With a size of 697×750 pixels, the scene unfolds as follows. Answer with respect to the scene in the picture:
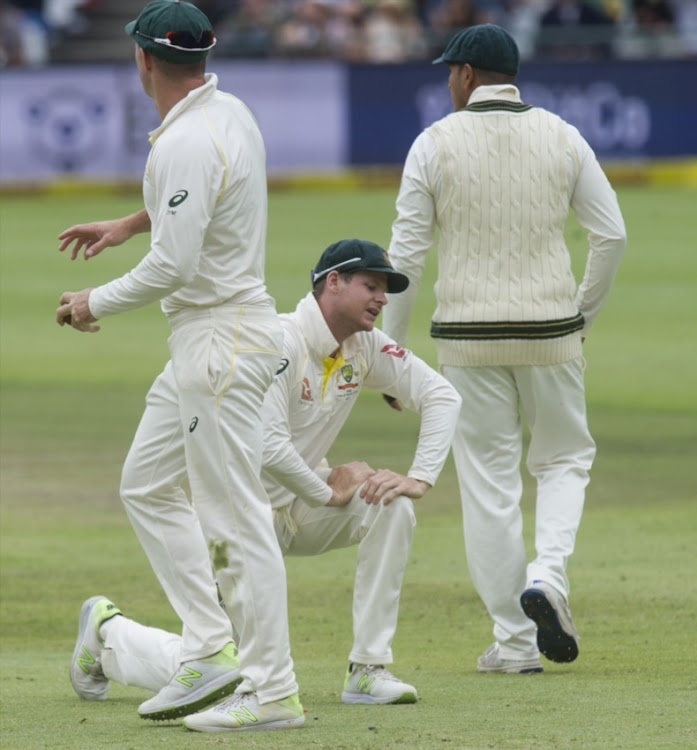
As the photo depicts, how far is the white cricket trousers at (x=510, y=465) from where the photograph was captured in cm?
639

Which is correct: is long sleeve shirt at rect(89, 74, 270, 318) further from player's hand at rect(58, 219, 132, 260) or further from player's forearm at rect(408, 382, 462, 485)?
player's forearm at rect(408, 382, 462, 485)

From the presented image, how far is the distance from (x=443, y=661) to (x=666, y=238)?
16.0 metres

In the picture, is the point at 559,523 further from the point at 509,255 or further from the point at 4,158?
the point at 4,158

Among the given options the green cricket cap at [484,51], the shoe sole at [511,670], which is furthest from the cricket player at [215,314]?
the green cricket cap at [484,51]

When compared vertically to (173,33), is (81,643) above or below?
below

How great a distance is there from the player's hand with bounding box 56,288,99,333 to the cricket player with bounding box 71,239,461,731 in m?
0.72

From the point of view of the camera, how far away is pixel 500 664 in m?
6.25

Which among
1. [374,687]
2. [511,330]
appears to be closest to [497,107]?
[511,330]

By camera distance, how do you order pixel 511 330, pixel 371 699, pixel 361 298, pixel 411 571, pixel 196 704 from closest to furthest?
pixel 196 704 < pixel 371 699 < pixel 361 298 < pixel 511 330 < pixel 411 571

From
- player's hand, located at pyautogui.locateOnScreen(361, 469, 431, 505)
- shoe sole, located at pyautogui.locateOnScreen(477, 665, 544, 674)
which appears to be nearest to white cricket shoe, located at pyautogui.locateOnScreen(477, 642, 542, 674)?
shoe sole, located at pyautogui.locateOnScreen(477, 665, 544, 674)

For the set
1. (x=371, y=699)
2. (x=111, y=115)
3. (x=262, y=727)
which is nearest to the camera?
(x=262, y=727)

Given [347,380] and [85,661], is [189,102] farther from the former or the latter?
[85,661]

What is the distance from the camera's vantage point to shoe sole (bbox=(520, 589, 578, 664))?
5.94 metres

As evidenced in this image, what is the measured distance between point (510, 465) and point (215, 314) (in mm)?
1813
